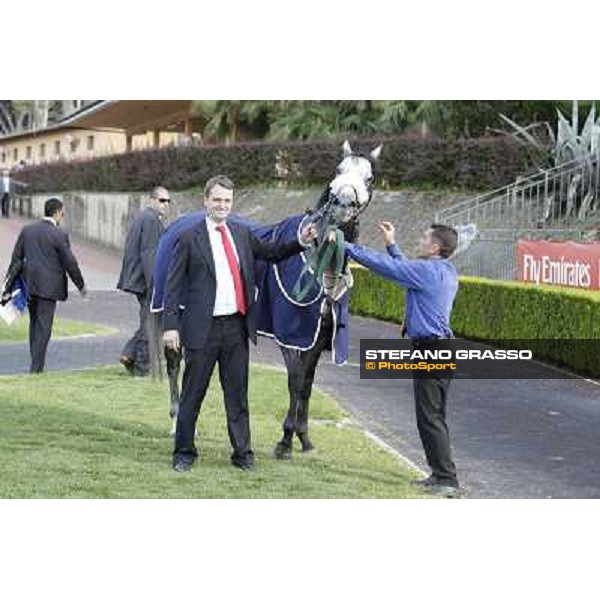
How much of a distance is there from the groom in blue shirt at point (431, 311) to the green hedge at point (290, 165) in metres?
6.47

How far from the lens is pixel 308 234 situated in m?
7.60

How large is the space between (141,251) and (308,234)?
3.53 metres

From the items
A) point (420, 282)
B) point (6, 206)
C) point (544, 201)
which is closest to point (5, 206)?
point (6, 206)

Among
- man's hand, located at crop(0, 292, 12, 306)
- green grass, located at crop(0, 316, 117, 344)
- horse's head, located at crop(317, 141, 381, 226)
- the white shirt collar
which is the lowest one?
green grass, located at crop(0, 316, 117, 344)

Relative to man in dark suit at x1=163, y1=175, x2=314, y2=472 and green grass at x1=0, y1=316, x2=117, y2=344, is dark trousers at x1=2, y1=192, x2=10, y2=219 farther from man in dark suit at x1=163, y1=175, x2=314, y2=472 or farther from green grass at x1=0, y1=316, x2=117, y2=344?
man in dark suit at x1=163, y1=175, x2=314, y2=472

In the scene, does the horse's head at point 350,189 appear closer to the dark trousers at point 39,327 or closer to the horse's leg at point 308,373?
the horse's leg at point 308,373

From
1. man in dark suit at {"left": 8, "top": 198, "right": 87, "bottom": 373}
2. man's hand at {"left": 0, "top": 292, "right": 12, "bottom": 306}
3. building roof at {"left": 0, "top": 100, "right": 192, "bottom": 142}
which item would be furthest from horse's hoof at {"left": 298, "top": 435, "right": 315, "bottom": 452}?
man's hand at {"left": 0, "top": 292, "right": 12, "bottom": 306}

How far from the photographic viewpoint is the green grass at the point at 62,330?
13477mm

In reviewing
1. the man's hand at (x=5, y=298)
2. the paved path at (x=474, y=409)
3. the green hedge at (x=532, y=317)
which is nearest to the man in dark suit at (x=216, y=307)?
the paved path at (x=474, y=409)

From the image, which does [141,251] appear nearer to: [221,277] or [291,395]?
[291,395]

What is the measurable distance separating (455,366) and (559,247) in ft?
21.8

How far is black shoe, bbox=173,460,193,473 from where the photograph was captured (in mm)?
7633

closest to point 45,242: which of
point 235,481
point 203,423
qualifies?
point 203,423
